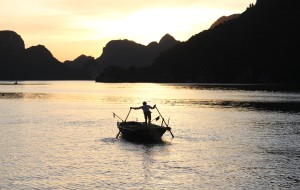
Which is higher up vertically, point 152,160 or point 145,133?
point 145,133

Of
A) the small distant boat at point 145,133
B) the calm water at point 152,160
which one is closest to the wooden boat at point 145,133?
the small distant boat at point 145,133

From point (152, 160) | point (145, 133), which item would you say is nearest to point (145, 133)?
point (145, 133)

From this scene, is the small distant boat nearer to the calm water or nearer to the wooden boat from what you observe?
the wooden boat

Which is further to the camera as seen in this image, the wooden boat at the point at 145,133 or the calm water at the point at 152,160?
the wooden boat at the point at 145,133

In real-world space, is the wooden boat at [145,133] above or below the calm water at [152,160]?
above

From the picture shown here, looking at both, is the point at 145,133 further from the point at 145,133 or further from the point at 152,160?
the point at 152,160

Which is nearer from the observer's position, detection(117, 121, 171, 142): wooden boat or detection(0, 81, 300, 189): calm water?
detection(0, 81, 300, 189): calm water

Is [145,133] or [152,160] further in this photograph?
[145,133]

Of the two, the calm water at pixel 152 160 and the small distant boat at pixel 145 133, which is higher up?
the small distant boat at pixel 145 133

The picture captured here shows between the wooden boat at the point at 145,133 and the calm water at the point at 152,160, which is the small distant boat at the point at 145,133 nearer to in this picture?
the wooden boat at the point at 145,133

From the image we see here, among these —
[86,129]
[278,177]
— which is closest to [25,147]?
[86,129]

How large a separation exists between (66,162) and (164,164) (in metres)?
8.27

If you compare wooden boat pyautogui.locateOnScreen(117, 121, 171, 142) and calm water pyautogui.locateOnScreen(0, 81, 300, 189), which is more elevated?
wooden boat pyautogui.locateOnScreen(117, 121, 171, 142)

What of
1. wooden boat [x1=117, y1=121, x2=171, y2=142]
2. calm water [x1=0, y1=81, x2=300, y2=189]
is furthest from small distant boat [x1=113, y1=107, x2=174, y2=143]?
calm water [x1=0, y1=81, x2=300, y2=189]
